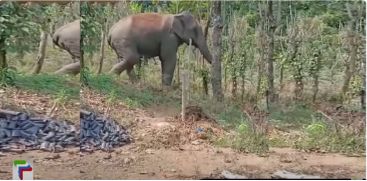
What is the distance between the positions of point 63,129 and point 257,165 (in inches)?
62.7

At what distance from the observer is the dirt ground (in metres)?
5.90

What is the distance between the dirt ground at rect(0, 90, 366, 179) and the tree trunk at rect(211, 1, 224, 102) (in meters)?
0.27

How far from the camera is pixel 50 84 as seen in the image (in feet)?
A: 19.8

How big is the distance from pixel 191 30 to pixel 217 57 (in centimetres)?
30

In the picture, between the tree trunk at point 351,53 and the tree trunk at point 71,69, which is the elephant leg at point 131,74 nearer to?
the tree trunk at point 71,69

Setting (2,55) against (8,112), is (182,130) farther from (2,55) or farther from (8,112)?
(2,55)

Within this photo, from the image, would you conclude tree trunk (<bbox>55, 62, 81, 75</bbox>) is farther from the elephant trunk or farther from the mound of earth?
the elephant trunk

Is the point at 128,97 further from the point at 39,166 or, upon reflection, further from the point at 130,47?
the point at 39,166

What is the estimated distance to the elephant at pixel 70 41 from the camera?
233 inches

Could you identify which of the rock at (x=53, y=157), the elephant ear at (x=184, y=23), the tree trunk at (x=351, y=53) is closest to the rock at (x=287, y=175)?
the tree trunk at (x=351, y=53)

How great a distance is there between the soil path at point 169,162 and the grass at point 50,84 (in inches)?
19.1

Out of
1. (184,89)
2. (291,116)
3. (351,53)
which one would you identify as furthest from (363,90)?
(184,89)

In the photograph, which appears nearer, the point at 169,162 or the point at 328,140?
the point at 169,162

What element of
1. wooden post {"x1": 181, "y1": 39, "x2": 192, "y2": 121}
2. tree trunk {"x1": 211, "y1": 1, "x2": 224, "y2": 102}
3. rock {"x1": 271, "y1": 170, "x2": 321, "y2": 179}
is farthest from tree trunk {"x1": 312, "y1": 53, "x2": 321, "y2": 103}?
wooden post {"x1": 181, "y1": 39, "x2": 192, "y2": 121}
